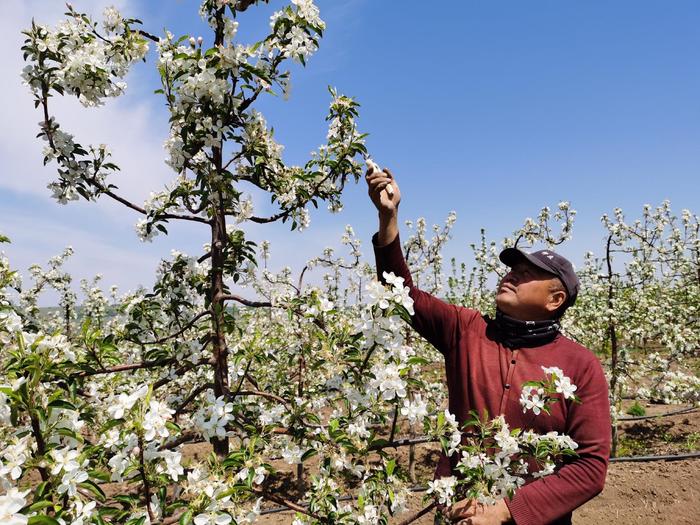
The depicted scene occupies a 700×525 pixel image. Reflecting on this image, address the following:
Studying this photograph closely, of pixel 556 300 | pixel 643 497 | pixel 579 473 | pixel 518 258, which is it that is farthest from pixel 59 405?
pixel 643 497

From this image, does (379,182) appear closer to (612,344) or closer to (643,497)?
A: (643,497)

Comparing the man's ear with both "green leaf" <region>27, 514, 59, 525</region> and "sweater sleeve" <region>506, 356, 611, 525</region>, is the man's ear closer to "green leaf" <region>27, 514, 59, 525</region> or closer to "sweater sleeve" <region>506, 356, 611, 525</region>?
"sweater sleeve" <region>506, 356, 611, 525</region>

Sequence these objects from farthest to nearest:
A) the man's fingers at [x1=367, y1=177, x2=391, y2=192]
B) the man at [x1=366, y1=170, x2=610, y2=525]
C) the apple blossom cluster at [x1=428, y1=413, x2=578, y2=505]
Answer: the man's fingers at [x1=367, y1=177, x2=391, y2=192] < the man at [x1=366, y1=170, x2=610, y2=525] < the apple blossom cluster at [x1=428, y1=413, x2=578, y2=505]

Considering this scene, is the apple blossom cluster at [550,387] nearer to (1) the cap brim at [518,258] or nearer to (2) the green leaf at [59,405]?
(1) the cap brim at [518,258]

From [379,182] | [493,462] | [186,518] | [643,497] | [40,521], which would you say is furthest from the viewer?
[643,497]

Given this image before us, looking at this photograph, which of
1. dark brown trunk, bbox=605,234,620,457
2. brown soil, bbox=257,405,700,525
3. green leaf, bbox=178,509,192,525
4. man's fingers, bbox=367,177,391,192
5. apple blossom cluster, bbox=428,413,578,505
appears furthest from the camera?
dark brown trunk, bbox=605,234,620,457

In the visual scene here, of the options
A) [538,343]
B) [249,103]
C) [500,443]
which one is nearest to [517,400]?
[538,343]

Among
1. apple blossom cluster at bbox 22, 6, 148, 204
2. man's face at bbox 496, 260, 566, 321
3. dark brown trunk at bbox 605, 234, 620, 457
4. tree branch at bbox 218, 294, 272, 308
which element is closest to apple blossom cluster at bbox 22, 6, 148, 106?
apple blossom cluster at bbox 22, 6, 148, 204

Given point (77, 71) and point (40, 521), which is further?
point (77, 71)

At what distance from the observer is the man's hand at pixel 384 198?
235 cm

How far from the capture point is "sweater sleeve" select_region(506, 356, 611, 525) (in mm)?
2027

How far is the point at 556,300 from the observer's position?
2.62 metres

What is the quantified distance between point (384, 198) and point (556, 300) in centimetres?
124

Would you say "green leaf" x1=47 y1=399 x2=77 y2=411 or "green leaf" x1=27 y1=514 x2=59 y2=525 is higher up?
"green leaf" x1=47 y1=399 x2=77 y2=411
